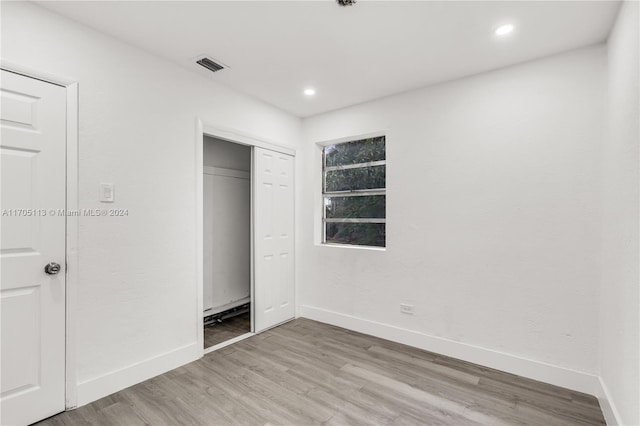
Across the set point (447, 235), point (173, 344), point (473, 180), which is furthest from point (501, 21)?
point (173, 344)

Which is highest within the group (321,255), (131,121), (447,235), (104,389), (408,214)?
(131,121)

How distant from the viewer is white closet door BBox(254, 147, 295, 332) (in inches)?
138

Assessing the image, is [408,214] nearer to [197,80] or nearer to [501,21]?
[501,21]

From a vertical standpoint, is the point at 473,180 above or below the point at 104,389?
above

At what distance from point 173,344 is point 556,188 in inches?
135

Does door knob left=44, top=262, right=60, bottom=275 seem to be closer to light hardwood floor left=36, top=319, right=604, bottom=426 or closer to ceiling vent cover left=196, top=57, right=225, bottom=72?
light hardwood floor left=36, top=319, right=604, bottom=426

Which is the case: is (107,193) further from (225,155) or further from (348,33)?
(348,33)

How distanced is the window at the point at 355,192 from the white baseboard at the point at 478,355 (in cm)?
92

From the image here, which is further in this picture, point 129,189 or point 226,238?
point 226,238

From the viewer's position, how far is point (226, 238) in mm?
4121

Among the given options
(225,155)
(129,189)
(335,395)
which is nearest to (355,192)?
(225,155)

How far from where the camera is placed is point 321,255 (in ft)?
12.8

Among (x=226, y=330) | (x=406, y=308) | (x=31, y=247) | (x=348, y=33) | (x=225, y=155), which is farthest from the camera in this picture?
(x=225, y=155)

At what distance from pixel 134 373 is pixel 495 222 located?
3207 millimetres
